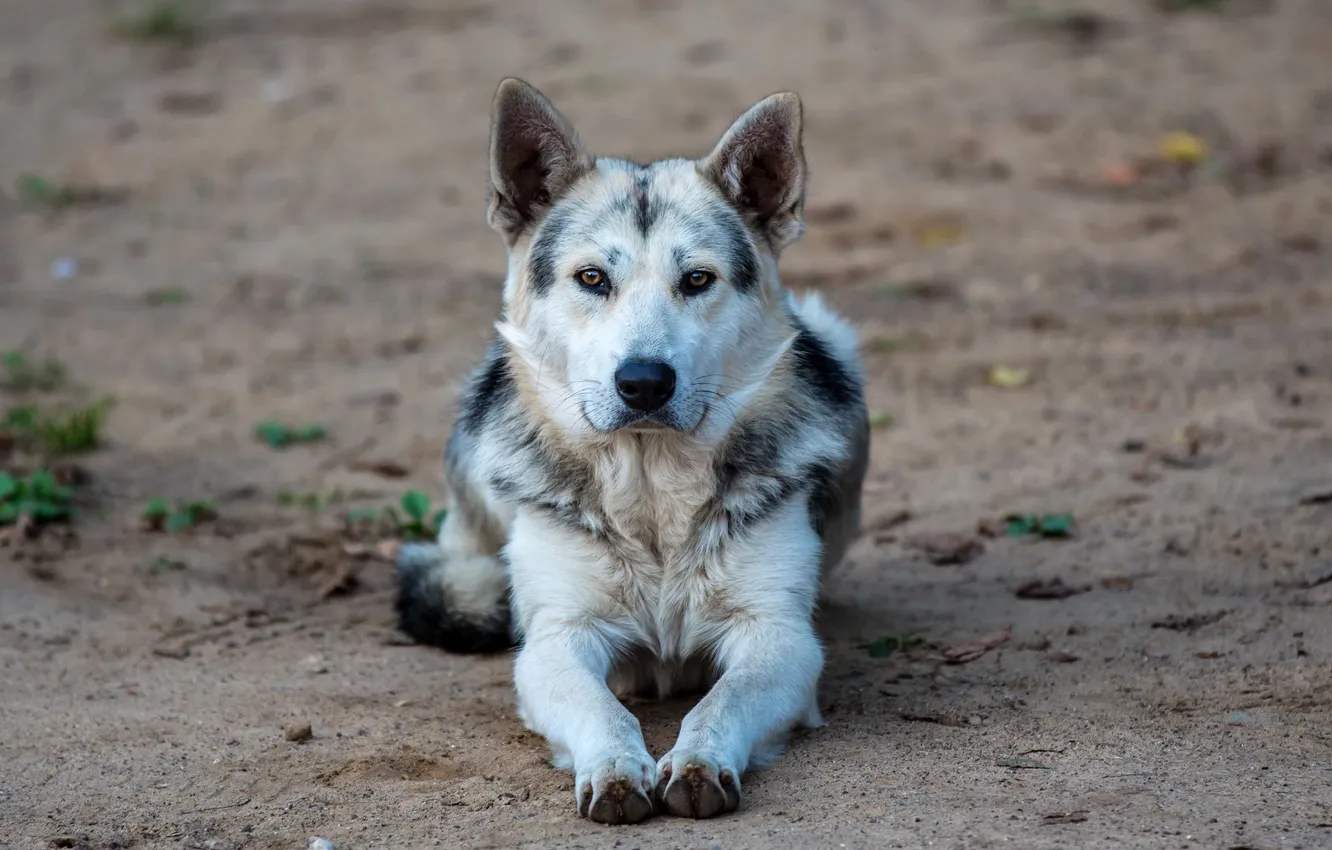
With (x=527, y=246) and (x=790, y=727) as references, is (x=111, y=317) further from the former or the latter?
(x=790, y=727)

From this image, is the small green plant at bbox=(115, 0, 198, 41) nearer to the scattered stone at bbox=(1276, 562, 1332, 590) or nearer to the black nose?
the black nose

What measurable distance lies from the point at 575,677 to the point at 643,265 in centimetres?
128

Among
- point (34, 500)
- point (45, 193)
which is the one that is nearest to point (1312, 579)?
point (34, 500)

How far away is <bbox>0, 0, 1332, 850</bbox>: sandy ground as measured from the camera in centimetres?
410

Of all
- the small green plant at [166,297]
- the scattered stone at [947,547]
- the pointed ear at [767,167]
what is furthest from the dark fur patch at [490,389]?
the small green plant at [166,297]

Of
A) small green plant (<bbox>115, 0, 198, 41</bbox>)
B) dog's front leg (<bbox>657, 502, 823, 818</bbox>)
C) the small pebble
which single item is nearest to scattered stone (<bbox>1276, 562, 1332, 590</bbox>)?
dog's front leg (<bbox>657, 502, 823, 818</bbox>)

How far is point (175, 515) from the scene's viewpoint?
21.4 feet

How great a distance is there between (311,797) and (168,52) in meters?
11.0

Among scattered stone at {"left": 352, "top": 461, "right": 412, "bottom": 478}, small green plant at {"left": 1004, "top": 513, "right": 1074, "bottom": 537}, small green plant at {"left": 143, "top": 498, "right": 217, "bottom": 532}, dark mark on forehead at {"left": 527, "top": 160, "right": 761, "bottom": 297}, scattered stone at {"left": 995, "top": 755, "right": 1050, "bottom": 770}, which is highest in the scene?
dark mark on forehead at {"left": 527, "top": 160, "right": 761, "bottom": 297}

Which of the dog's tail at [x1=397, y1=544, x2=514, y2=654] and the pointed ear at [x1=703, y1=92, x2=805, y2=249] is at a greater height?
the pointed ear at [x1=703, y1=92, x2=805, y2=249]

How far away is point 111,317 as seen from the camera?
31.6ft

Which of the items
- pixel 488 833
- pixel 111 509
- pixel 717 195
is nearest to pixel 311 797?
pixel 488 833

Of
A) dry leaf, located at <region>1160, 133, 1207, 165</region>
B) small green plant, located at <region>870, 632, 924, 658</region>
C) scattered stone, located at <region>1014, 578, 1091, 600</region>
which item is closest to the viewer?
small green plant, located at <region>870, 632, 924, 658</region>

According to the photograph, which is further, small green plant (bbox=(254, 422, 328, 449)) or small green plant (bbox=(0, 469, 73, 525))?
small green plant (bbox=(254, 422, 328, 449))
